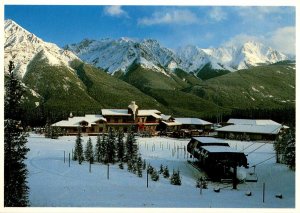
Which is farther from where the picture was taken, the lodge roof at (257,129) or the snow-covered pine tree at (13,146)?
the lodge roof at (257,129)

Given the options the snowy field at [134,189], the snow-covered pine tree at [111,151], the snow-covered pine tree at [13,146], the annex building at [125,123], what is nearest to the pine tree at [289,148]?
the snowy field at [134,189]

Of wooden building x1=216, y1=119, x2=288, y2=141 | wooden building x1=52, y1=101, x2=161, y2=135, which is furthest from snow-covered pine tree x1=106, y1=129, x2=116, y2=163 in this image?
wooden building x1=216, y1=119, x2=288, y2=141

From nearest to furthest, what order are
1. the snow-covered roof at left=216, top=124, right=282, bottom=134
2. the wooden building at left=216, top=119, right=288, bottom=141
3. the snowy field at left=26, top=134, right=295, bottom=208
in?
the snowy field at left=26, top=134, right=295, bottom=208, the wooden building at left=216, top=119, right=288, bottom=141, the snow-covered roof at left=216, top=124, right=282, bottom=134

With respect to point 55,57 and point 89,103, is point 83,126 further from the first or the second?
point 55,57

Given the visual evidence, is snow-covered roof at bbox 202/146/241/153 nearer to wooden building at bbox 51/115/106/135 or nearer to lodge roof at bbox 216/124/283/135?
lodge roof at bbox 216/124/283/135

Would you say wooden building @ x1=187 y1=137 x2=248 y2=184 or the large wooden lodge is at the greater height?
the large wooden lodge

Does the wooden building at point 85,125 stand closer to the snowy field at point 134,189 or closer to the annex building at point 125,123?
the annex building at point 125,123

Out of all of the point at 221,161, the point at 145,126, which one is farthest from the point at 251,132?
the point at 221,161

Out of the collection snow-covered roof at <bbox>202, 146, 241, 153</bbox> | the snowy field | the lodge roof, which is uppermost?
the lodge roof

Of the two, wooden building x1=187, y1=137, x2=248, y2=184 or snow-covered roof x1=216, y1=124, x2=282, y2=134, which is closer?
wooden building x1=187, y1=137, x2=248, y2=184
